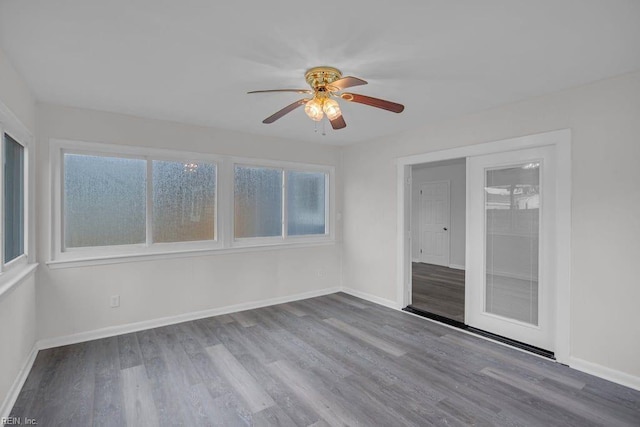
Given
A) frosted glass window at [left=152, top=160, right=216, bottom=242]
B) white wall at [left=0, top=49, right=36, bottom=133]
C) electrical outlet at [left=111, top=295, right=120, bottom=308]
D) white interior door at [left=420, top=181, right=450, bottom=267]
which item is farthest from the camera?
white interior door at [left=420, top=181, right=450, bottom=267]

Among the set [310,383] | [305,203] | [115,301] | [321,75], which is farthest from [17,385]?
[305,203]

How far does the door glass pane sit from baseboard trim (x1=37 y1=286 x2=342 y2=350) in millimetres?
2628

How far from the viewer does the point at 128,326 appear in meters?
3.58

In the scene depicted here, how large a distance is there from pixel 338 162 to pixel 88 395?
14.0 ft

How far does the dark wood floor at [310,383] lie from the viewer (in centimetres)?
217

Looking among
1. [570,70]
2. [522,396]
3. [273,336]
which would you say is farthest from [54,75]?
[522,396]

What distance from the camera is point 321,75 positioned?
2.45 metres

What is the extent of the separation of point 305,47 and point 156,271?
3.04 m

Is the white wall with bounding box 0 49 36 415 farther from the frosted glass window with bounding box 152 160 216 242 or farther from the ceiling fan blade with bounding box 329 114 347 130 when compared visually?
the ceiling fan blade with bounding box 329 114 347 130

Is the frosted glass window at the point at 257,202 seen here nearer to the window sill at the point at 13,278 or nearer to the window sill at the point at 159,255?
the window sill at the point at 159,255

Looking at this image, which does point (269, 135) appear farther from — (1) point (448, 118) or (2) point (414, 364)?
(2) point (414, 364)

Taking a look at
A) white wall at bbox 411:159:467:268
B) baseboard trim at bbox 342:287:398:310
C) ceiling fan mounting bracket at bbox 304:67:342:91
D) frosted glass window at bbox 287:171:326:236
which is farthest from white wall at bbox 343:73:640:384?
white wall at bbox 411:159:467:268

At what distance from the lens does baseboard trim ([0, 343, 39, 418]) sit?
2120 millimetres

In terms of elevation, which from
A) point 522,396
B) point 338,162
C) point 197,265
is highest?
point 338,162
